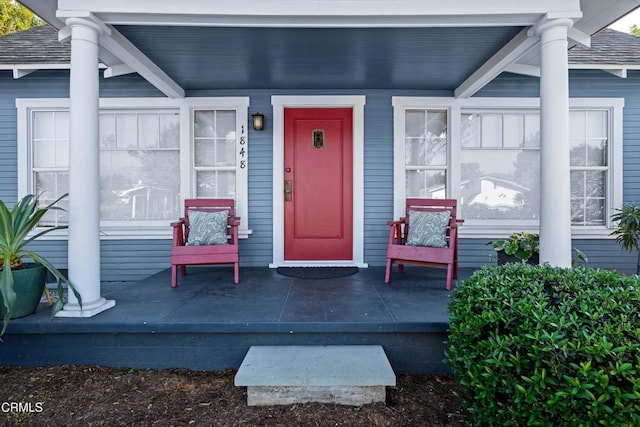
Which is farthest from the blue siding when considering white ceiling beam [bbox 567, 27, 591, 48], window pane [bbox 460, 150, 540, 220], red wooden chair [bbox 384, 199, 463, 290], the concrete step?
the concrete step

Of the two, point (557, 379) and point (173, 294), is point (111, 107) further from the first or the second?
point (557, 379)

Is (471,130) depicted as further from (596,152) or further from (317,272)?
(317,272)

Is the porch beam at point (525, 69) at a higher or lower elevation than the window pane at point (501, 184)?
higher

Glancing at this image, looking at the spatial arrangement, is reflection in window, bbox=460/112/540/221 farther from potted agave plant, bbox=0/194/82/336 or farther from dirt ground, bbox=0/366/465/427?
potted agave plant, bbox=0/194/82/336

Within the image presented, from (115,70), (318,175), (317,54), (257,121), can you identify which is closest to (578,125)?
(318,175)

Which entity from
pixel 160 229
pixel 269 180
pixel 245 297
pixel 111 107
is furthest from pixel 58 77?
pixel 245 297

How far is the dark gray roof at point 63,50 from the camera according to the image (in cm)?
404

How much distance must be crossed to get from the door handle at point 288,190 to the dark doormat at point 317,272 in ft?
2.65

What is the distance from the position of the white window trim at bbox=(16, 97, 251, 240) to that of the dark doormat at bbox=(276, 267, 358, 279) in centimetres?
68

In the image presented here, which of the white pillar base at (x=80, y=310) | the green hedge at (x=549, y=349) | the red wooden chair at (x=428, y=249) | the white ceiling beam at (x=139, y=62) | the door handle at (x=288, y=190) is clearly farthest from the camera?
the door handle at (x=288, y=190)

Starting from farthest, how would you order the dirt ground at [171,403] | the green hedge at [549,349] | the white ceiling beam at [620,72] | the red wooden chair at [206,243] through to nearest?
the white ceiling beam at [620,72] → the red wooden chair at [206,243] → the dirt ground at [171,403] → the green hedge at [549,349]

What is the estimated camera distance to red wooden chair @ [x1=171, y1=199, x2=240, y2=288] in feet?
11.1

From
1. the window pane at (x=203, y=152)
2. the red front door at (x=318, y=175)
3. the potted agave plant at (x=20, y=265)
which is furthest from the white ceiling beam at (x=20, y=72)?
the red front door at (x=318, y=175)

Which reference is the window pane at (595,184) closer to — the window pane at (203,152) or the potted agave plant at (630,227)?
the potted agave plant at (630,227)
